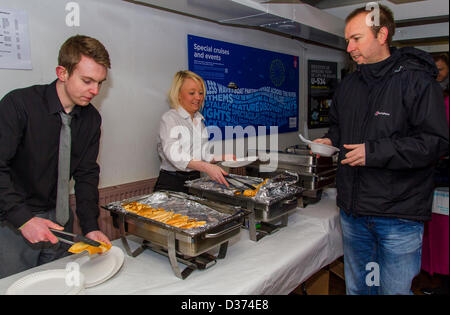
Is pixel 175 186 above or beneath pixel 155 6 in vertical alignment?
beneath

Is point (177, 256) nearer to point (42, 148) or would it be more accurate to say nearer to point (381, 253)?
point (42, 148)

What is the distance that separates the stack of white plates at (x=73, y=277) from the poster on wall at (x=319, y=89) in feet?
9.91

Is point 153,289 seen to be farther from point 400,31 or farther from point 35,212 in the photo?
point 400,31

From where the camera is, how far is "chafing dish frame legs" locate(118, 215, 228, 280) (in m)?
1.20

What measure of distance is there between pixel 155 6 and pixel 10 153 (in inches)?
52.9

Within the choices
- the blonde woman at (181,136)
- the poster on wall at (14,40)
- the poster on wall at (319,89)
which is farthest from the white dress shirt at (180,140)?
the poster on wall at (319,89)

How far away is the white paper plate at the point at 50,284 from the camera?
3.37 ft

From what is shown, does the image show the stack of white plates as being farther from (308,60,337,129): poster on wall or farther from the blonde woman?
(308,60,337,129): poster on wall

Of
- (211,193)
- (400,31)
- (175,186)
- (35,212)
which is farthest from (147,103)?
(400,31)

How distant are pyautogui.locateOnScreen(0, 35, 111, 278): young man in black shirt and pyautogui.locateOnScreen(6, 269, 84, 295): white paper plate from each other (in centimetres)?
13

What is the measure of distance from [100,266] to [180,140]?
0.91 meters
